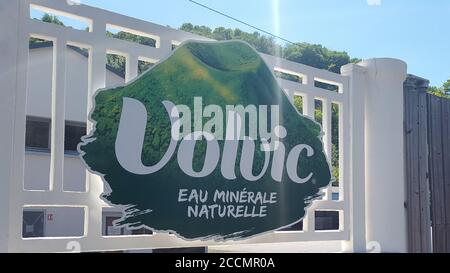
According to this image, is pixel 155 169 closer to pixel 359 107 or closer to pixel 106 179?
pixel 106 179

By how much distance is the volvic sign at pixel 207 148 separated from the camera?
14.7 feet

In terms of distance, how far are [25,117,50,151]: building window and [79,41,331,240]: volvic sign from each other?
313 inches

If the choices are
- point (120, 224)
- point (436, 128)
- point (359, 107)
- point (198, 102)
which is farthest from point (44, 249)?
point (436, 128)

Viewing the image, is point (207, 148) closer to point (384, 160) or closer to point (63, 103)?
point (63, 103)

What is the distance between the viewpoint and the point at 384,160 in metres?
6.39

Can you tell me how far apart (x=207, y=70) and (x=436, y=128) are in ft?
11.5

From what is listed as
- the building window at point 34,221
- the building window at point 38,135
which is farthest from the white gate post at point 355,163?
the building window at point 34,221

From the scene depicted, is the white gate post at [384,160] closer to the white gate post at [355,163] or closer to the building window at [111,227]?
the white gate post at [355,163]

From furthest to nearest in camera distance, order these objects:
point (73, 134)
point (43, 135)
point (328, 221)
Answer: point (43, 135) < point (73, 134) < point (328, 221)

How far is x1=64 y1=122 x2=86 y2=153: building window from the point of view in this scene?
1176 centimetres

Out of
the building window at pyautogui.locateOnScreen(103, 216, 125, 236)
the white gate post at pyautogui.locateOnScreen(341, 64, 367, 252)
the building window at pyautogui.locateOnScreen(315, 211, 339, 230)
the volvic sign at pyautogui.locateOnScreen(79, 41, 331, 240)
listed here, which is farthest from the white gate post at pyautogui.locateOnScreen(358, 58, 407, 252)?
the building window at pyautogui.locateOnScreen(315, 211, 339, 230)

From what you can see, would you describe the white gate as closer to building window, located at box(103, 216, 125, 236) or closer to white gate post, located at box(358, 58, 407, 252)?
white gate post, located at box(358, 58, 407, 252)

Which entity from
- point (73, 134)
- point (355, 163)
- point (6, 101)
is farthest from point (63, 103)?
point (73, 134)

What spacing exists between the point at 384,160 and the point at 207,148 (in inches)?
92.2
